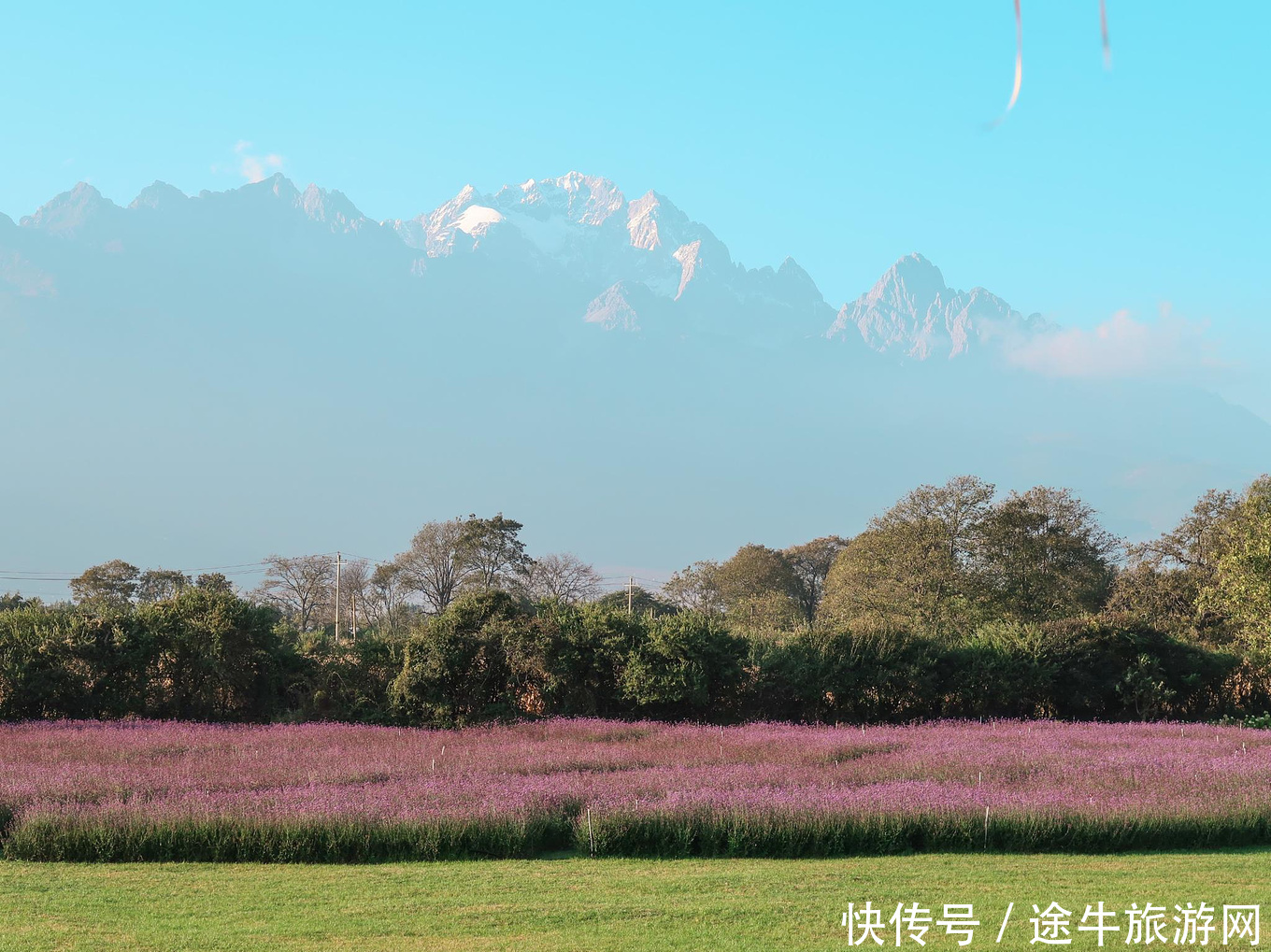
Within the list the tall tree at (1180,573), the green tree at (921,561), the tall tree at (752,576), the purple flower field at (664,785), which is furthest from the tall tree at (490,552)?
the purple flower field at (664,785)

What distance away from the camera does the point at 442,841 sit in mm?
11656

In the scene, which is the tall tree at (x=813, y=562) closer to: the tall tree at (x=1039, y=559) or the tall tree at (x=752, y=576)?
the tall tree at (x=752, y=576)

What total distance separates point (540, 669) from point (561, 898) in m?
17.5

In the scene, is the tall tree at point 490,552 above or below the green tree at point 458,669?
above

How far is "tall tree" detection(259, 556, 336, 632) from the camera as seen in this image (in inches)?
3071

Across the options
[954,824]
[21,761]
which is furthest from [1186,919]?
[21,761]

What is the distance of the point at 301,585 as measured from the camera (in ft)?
259

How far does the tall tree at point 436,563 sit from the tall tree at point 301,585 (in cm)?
926

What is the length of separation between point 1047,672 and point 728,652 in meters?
8.61

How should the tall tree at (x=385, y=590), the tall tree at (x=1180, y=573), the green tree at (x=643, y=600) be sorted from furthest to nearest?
the tall tree at (x=385, y=590), the green tree at (x=643, y=600), the tall tree at (x=1180, y=573)

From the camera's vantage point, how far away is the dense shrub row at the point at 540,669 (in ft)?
85.3

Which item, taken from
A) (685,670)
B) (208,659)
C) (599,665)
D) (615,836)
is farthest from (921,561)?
(615,836)

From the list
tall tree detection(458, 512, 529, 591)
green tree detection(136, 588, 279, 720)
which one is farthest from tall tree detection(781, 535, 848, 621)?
green tree detection(136, 588, 279, 720)

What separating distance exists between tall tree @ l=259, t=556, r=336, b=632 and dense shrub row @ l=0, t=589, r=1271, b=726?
168 feet
